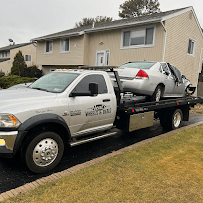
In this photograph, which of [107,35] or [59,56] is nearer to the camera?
[107,35]

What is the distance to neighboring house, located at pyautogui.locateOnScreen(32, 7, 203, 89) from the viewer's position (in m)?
14.1

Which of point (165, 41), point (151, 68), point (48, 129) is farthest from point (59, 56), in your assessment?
point (48, 129)

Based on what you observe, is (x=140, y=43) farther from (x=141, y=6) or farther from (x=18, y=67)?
(x=141, y=6)

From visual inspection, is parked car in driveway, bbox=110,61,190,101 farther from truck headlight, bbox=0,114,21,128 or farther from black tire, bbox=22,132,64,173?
truck headlight, bbox=0,114,21,128

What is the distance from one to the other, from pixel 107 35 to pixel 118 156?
45.9 ft

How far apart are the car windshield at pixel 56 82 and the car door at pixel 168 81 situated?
370 cm

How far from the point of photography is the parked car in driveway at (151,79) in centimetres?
629

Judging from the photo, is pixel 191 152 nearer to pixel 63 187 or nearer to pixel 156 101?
pixel 156 101

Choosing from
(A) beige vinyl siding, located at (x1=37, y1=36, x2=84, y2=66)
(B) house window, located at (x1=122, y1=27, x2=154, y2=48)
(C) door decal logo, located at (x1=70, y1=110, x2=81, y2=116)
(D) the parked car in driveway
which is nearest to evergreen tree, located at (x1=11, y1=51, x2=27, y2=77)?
(A) beige vinyl siding, located at (x1=37, y1=36, x2=84, y2=66)

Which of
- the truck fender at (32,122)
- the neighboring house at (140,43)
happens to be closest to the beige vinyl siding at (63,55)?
the neighboring house at (140,43)

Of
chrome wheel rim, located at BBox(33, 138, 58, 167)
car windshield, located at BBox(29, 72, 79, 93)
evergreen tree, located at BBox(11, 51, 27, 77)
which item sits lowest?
chrome wheel rim, located at BBox(33, 138, 58, 167)

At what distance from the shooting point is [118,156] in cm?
472

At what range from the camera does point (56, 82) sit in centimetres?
478

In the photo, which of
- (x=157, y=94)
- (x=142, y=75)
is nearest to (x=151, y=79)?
(x=142, y=75)
